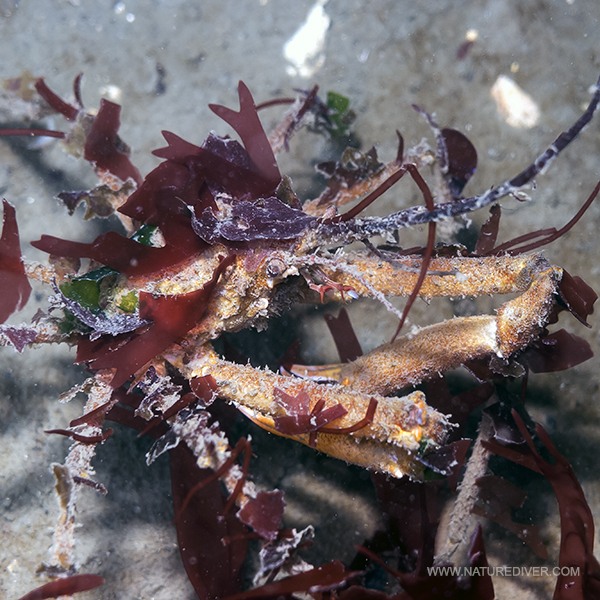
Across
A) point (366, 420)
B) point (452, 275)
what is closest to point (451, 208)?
point (452, 275)

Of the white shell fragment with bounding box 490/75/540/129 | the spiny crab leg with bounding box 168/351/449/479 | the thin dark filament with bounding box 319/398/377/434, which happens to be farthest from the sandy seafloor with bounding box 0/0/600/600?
the thin dark filament with bounding box 319/398/377/434

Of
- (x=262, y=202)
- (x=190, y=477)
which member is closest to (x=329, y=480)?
(x=190, y=477)

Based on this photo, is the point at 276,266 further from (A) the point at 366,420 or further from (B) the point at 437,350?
(B) the point at 437,350

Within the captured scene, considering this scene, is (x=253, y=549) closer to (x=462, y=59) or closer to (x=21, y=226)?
(x=21, y=226)

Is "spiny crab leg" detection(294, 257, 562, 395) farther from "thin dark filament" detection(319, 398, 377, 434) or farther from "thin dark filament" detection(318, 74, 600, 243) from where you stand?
"thin dark filament" detection(318, 74, 600, 243)

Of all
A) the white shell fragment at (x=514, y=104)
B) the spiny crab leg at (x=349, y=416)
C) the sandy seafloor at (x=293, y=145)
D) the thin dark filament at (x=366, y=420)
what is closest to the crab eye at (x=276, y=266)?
the spiny crab leg at (x=349, y=416)
